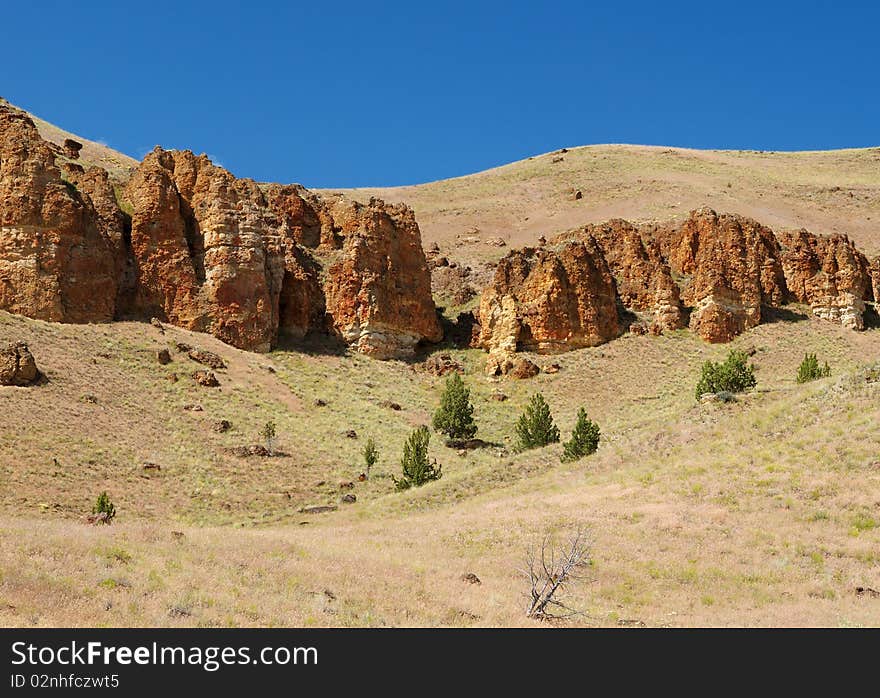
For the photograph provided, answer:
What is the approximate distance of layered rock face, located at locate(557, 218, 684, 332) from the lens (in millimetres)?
65375

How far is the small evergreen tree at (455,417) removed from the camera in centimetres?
4869

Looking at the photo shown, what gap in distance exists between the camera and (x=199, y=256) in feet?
198

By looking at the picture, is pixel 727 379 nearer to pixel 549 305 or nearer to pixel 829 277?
pixel 549 305

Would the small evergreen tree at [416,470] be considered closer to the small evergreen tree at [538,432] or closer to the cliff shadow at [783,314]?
the small evergreen tree at [538,432]

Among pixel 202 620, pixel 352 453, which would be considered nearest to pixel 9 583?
pixel 202 620

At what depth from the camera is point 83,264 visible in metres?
53.8

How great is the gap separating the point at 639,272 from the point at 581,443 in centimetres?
3906

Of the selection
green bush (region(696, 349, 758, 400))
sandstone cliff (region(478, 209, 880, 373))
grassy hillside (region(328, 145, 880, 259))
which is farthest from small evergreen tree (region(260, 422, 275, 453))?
grassy hillside (region(328, 145, 880, 259))

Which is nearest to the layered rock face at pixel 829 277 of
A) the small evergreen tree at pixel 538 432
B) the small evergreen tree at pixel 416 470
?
the small evergreen tree at pixel 538 432

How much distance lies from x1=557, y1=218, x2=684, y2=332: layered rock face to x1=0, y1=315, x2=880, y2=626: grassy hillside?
524 centimetres

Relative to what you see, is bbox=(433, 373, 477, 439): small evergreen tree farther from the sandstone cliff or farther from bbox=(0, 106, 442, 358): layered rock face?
bbox=(0, 106, 442, 358): layered rock face

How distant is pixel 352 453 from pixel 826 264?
5058 cm

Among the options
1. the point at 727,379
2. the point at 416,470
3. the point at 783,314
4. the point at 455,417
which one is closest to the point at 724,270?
the point at 783,314

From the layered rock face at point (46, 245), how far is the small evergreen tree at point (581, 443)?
37291 mm
